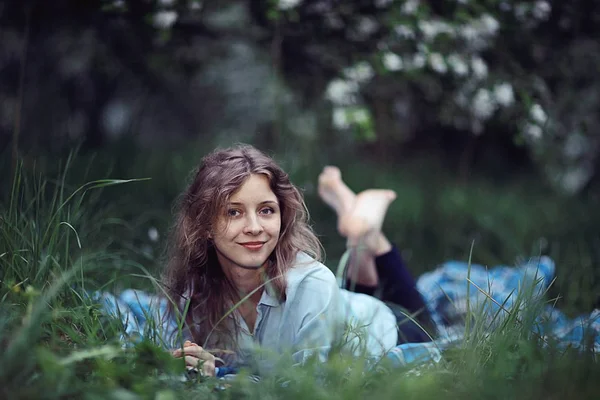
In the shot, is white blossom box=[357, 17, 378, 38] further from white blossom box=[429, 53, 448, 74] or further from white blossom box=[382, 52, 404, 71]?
white blossom box=[429, 53, 448, 74]

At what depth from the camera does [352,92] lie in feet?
10.2

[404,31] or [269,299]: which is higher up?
[404,31]

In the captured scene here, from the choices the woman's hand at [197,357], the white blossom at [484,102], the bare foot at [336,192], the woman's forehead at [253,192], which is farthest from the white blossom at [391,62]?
the woman's hand at [197,357]

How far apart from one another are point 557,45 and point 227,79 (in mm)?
4668

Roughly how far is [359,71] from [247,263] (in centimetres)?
153

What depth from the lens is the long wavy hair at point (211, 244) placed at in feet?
5.74

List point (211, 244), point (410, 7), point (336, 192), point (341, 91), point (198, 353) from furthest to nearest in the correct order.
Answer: point (341, 91)
point (410, 7)
point (336, 192)
point (211, 244)
point (198, 353)

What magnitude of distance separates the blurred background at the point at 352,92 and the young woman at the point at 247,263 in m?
0.38

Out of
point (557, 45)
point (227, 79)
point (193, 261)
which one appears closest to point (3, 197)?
point (193, 261)

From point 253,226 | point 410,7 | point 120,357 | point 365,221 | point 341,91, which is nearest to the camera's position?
point 120,357

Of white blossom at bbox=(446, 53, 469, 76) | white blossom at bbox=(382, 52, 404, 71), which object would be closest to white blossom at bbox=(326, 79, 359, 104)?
white blossom at bbox=(382, 52, 404, 71)

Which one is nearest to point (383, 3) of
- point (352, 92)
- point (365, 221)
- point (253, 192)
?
point (352, 92)

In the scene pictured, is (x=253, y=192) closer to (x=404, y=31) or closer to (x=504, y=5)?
(x=404, y=31)

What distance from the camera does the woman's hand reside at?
4.89 feet
